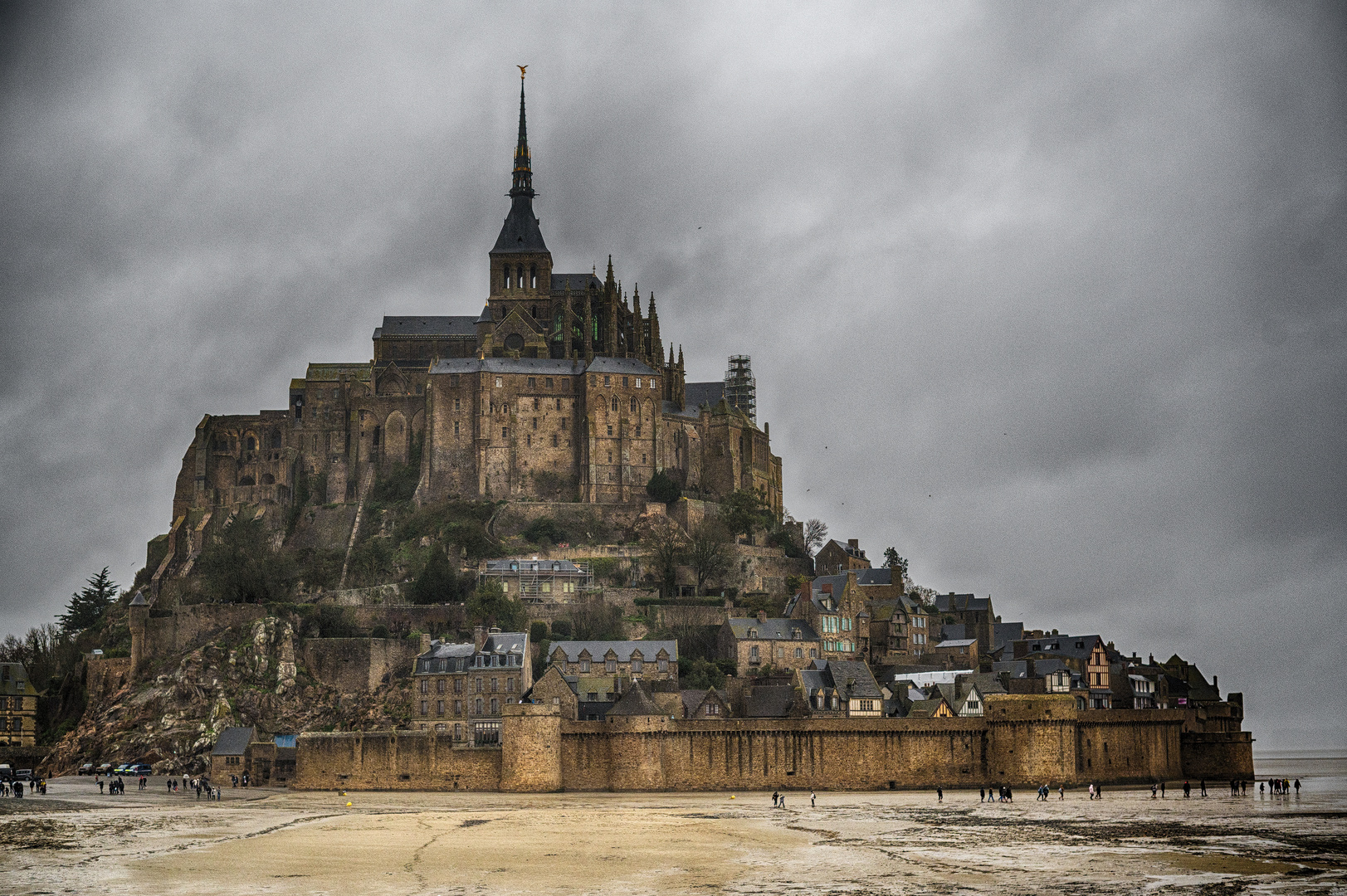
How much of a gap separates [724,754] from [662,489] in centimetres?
3185

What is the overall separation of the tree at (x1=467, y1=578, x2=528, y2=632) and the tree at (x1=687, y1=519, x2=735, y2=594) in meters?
11.8

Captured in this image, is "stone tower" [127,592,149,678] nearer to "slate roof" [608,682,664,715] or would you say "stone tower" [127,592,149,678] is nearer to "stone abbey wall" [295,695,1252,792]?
"stone abbey wall" [295,695,1252,792]

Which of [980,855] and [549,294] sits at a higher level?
[549,294]

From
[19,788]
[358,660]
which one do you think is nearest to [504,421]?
[358,660]

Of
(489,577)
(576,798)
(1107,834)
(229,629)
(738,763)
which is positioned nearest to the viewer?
(1107,834)

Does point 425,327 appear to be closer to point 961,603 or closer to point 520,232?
point 520,232

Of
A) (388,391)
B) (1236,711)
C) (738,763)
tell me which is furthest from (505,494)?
(1236,711)

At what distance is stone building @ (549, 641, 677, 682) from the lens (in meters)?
Result: 77.9

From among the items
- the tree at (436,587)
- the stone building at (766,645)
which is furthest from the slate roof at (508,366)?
the stone building at (766,645)

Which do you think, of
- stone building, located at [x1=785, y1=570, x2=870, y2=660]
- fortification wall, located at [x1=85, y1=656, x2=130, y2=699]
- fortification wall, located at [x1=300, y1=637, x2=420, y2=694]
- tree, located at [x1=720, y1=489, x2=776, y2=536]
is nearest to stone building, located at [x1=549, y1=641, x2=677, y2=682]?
fortification wall, located at [x1=300, y1=637, x2=420, y2=694]

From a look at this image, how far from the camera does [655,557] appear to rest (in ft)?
305

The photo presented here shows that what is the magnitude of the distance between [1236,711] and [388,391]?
5611cm

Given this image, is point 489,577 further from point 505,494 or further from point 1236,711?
point 1236,711

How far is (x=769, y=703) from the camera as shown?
73188 millimetres
